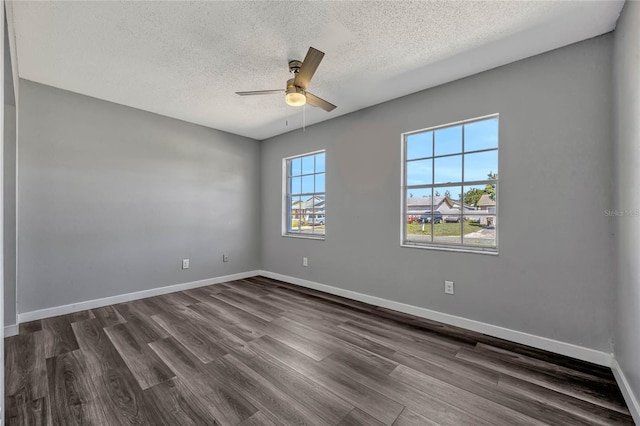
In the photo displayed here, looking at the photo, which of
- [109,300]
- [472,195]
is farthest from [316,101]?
[109,300]

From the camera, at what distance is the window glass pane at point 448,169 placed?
9.63 feet

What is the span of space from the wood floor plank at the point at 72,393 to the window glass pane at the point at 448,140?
357cm

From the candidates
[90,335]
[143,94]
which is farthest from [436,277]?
[143,94]

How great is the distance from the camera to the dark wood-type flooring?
162 cm

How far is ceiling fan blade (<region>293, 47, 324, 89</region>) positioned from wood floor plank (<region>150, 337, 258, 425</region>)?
96.0 inches

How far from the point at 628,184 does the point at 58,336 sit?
4.78 meters

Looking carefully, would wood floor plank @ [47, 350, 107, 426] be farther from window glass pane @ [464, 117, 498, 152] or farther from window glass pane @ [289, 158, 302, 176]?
window glass pane @ [464, 117, 498, 152]

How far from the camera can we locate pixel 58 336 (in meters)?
2.58

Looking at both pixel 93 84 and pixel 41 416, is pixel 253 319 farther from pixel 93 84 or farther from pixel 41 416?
pixel 93 84

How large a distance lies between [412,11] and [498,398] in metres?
2.68

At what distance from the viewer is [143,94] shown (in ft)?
10.7

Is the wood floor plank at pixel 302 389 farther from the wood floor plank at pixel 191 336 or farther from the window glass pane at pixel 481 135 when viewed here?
the window glass pane at pixel 481 135

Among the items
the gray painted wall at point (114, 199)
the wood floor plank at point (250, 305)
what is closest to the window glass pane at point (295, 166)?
the gray painted wall at point (114, 199)

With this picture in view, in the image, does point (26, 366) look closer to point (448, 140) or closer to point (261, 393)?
point (261, 393)
